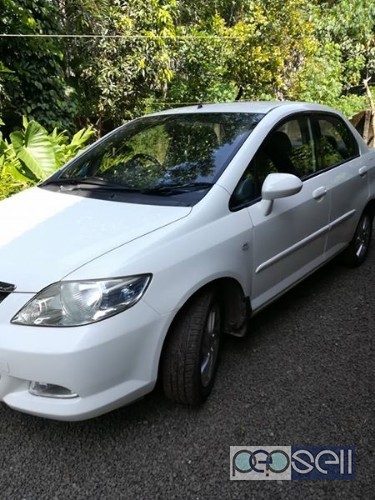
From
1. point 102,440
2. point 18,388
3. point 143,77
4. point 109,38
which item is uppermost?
point 109,38

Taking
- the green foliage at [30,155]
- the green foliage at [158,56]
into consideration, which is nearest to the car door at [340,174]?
the green foliage at [30,155]

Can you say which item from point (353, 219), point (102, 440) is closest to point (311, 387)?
point (102, 440)

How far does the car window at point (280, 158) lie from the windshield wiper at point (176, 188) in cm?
19

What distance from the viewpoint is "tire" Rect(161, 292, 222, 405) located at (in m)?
2.30

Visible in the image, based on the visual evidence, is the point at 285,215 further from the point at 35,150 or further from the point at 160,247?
the point at 35,150

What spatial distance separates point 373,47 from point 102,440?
14.5 m

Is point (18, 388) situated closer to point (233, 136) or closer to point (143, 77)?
point (233, 136)

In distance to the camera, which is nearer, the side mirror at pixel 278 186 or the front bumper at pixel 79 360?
the front bumper at pixel 79 360

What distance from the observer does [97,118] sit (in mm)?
9039

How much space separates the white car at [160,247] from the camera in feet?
6.61

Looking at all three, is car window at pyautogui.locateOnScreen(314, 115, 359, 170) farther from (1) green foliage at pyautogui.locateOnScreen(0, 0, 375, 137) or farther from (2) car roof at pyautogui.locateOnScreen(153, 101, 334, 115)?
(1) green foliage at pyautogui.locateOnScreen(0, 0, 375, 137)

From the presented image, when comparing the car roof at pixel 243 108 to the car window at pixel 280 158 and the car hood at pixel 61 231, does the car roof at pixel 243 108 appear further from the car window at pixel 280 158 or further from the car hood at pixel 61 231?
the car hood at pixel 61 231

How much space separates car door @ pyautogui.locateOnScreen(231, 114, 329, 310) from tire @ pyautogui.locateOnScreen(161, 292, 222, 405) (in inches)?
21.4

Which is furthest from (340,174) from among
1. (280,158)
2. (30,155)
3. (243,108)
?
(30,155)
